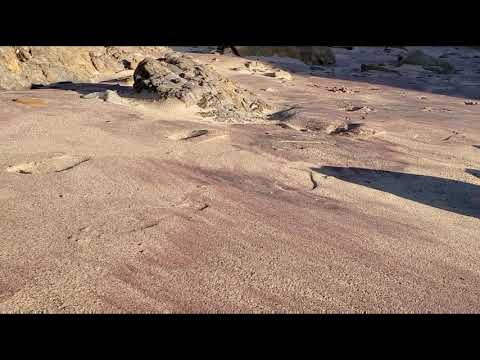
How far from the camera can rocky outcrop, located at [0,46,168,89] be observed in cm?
573

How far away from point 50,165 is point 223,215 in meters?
1.25

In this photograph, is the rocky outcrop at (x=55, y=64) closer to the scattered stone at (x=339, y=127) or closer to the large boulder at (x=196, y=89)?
the large boulder at (x=196, y=89)

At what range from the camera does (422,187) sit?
2.96 m

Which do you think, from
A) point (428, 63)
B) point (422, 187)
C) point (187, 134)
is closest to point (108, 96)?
point (187, 134)

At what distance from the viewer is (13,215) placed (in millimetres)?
2041

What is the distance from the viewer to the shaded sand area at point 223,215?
162cm

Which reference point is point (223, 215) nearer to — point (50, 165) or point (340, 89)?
point (50, 165)

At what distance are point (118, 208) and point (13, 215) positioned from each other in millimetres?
Answer: 490

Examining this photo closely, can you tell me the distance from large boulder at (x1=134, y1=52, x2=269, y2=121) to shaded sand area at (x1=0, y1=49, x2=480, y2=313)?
12.5 inches

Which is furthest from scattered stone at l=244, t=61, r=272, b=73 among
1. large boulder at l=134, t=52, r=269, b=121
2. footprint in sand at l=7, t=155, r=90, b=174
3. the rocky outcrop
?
footprint in sand at l=7, t=155, r=90, b=174

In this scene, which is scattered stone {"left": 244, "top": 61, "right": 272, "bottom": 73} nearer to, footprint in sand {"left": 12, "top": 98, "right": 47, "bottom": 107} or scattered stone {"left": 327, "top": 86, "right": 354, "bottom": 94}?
scattered stone {"left": 327, "top": 86, "right": 354, "bottom": 94}
